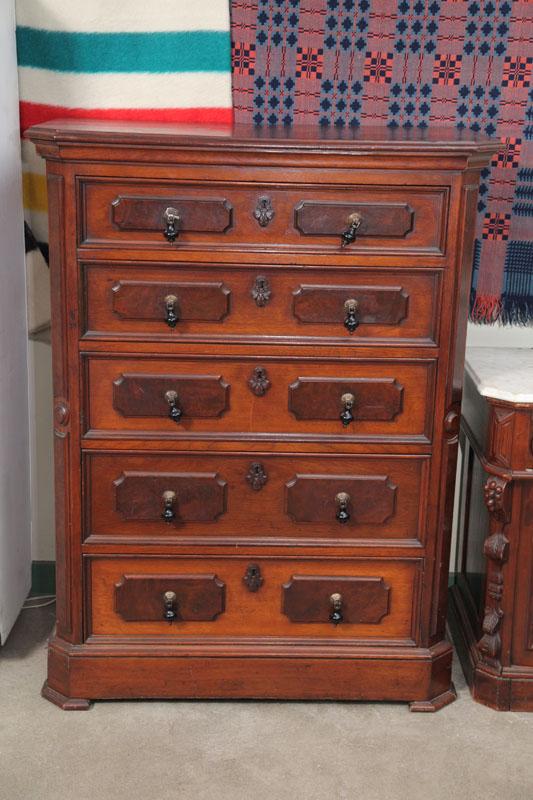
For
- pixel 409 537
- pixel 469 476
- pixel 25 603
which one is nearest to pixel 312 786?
pixel 409 537

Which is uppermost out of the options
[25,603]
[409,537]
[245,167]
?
[245,167]

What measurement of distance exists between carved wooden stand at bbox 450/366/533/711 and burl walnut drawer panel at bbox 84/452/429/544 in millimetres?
203

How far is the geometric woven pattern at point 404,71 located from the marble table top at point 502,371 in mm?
387

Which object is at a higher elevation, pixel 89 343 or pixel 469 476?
pixel 89 343

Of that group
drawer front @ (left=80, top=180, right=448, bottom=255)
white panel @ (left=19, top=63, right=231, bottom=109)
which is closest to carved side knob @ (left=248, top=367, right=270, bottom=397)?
drawer front @ (left=80, top=180, right=448, bottom=255)

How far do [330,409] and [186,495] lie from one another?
1.45 feet

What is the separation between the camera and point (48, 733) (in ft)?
9.21

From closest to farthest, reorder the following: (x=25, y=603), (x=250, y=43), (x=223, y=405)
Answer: (x=223, y=405) < (x=250, y=43) < (x=25, y=603)

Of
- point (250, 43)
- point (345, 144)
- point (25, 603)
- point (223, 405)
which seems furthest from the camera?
point (25, 603)

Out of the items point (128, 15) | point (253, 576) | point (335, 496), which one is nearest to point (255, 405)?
point (335, 496)

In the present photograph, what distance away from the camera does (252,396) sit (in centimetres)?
275

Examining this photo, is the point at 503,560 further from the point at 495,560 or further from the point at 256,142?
the point at 256,142

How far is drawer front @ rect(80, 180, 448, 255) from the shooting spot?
262 cm

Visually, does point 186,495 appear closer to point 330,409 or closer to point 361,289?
point 330,409
